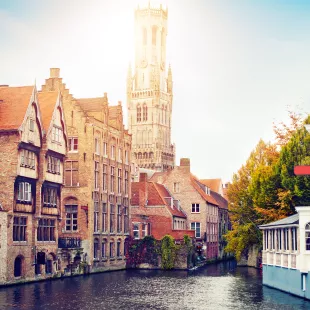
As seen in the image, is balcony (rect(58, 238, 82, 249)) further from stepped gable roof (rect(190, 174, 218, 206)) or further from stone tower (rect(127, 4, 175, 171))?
stone tower (rect(127, 4, 175, 171))

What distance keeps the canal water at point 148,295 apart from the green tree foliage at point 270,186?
23.6ft

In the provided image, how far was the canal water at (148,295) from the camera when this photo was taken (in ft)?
117

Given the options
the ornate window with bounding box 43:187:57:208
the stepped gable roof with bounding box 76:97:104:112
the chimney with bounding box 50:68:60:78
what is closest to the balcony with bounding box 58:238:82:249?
the ornate window with bounding box 43:187:57:208

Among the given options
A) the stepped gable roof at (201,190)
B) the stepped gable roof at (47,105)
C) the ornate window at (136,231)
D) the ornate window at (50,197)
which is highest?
the stepped gable roof at (47,105)

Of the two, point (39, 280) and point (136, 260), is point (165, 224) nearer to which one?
point (136, 260)

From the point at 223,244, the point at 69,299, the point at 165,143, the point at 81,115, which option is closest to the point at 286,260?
the point at 69,299

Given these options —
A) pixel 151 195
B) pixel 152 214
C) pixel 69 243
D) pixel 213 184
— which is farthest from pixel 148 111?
pixel 69 243

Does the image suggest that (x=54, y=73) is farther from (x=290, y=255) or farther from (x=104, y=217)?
(x=290, y=255)

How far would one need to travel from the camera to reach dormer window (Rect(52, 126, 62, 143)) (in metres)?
54.8

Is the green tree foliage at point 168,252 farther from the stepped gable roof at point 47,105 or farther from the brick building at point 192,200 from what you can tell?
the stepped gable roof at point 47,105

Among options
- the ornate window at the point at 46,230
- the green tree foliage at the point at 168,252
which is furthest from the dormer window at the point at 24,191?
the green tree foliage at the point at 168,252

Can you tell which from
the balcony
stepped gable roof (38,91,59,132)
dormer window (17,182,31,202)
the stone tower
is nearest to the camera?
dormer window (17,182,31,202)

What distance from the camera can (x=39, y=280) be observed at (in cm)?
5222

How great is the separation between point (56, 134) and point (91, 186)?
10674 millimetres
